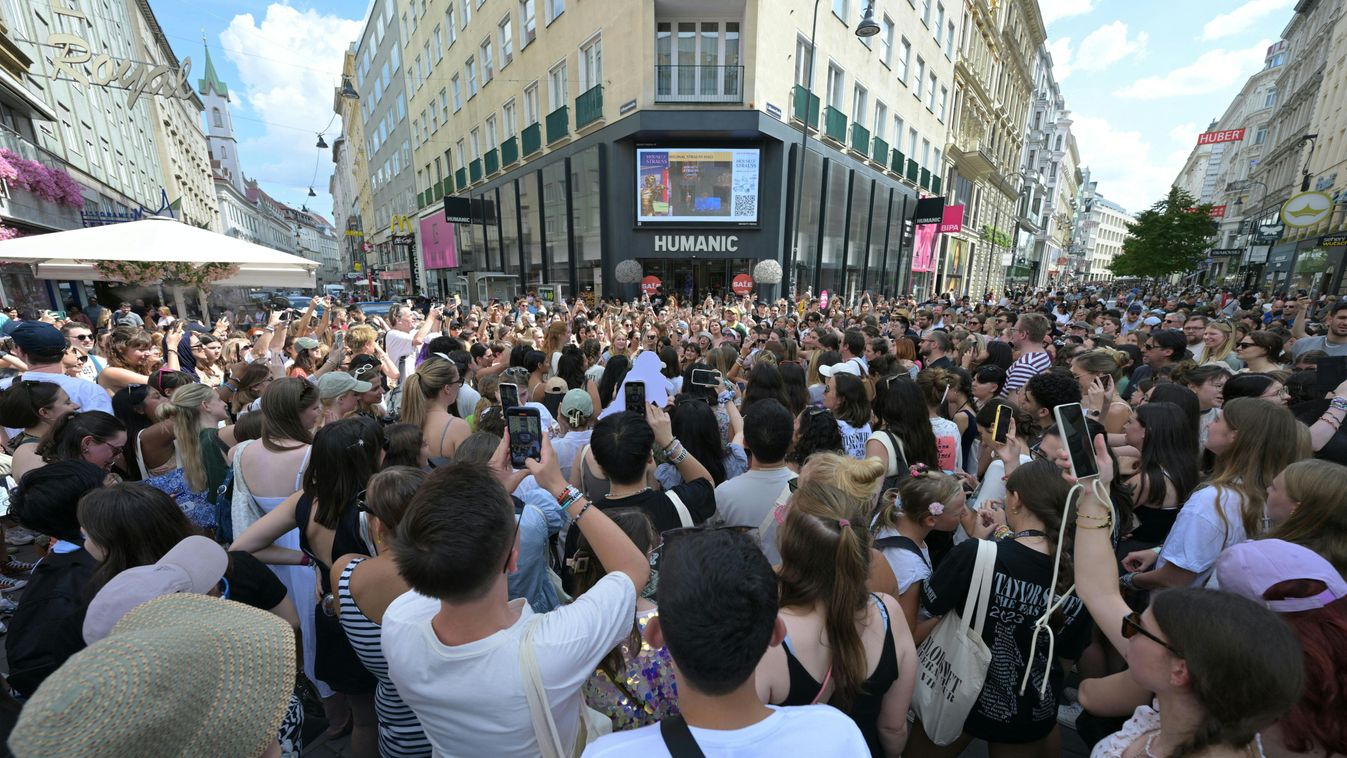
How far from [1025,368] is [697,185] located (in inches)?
526

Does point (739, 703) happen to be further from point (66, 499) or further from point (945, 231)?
point (945, 231)

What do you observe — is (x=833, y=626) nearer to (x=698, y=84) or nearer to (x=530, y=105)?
(x=698, y=84)

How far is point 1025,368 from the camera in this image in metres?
5.16

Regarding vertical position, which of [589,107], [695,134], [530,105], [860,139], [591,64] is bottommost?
[695,134]

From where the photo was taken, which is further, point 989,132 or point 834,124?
point 989,132

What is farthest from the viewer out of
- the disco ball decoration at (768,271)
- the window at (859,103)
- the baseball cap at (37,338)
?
the window at (859,103)

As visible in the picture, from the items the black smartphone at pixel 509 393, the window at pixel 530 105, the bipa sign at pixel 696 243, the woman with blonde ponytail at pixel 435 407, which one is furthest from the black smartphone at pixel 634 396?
the window at pixel 530 105

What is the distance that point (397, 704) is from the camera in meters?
1.97

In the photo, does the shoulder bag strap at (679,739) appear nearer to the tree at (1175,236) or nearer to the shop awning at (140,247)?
the shop awning at (140,247)

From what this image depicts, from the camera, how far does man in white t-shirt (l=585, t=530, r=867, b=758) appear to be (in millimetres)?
969

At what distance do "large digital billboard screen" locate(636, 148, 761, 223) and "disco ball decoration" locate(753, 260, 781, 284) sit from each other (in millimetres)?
1580

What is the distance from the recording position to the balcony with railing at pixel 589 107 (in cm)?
1702

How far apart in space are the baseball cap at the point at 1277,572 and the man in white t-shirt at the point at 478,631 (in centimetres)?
178

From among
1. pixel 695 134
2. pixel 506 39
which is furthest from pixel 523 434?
pixel 506 39
